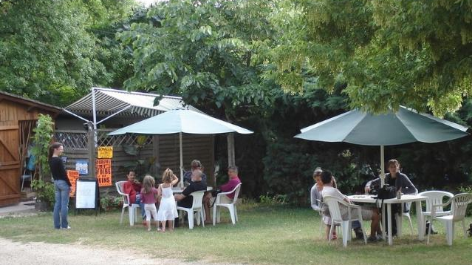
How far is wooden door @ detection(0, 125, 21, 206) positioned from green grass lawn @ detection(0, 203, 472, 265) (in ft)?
9.05

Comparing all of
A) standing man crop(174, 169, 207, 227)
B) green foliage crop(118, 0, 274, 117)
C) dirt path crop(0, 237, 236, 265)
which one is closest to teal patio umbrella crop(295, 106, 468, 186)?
standing man crop(174, 169, 207, 227)

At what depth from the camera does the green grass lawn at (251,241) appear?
32.7 feet

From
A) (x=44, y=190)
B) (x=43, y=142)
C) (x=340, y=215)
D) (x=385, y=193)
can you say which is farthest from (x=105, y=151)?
(x=385, y=193)

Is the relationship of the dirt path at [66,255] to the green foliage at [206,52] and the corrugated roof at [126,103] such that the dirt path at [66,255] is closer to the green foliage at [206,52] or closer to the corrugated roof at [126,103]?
the green foliage at [206,52]

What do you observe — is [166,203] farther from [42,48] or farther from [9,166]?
[42,48]

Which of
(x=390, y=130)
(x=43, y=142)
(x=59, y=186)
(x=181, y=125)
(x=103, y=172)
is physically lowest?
(x=59, y=186)

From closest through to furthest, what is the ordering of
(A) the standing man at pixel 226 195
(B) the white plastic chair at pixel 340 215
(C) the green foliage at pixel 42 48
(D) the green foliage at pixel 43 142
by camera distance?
(B) the white plastic chair at pixel 340 215
(A) the standing man at pixel 226 195
(D) the green foliage at pixel 43 142
(C) the green foliage at pixel 42 48

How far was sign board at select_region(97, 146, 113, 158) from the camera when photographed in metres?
16.8

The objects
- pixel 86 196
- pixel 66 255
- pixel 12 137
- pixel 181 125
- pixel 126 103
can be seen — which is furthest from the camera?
pixel 12 137

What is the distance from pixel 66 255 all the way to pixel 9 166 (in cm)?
→ 848

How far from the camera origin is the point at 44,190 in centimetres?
1700

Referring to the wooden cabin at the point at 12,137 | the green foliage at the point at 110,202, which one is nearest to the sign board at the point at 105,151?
the green foliage at the point at 110,202

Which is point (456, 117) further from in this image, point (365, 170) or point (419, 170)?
point (365, 170)

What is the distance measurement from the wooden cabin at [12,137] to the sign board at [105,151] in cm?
294
